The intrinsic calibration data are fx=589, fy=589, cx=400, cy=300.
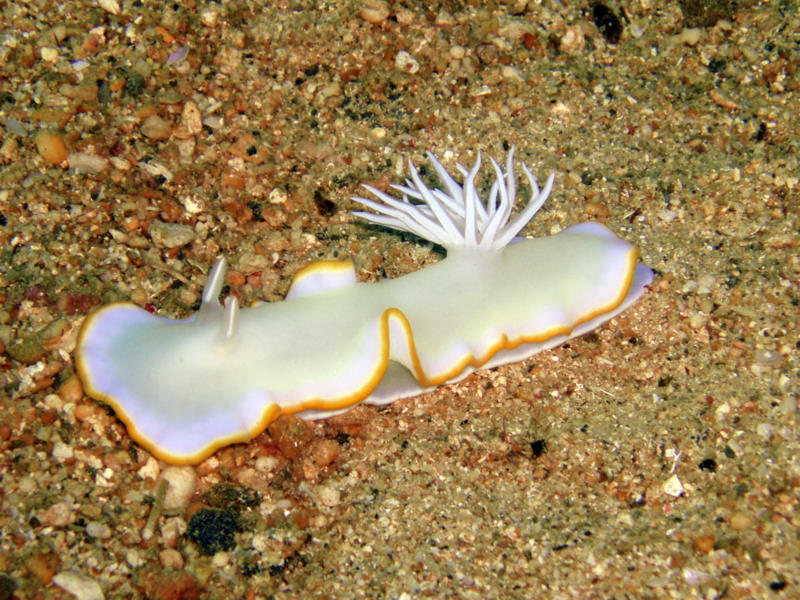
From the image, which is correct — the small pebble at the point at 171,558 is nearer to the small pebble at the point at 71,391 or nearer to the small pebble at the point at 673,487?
the small pebble at the point at 71,391

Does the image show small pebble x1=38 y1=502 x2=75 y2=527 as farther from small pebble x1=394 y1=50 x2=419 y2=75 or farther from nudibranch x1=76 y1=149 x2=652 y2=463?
small pebble x1=394 y1=50 x2=419 y2=75

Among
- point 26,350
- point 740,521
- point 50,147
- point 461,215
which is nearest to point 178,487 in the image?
point 26,350

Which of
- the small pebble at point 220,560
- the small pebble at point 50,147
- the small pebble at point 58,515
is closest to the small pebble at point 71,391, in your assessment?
the small pebble at point 58,515

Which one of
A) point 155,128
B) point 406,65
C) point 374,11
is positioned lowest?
point 155,128

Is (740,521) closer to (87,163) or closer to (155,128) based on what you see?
(155,128)

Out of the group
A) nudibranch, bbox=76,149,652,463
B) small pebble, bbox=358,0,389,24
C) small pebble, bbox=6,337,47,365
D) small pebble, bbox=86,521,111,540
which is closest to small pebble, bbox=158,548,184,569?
small pebble, bbox=86,521,111,540

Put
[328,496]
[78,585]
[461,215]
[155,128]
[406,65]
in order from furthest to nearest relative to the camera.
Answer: [406,65], [155,128], [461,215], [328,496], [78,585]
